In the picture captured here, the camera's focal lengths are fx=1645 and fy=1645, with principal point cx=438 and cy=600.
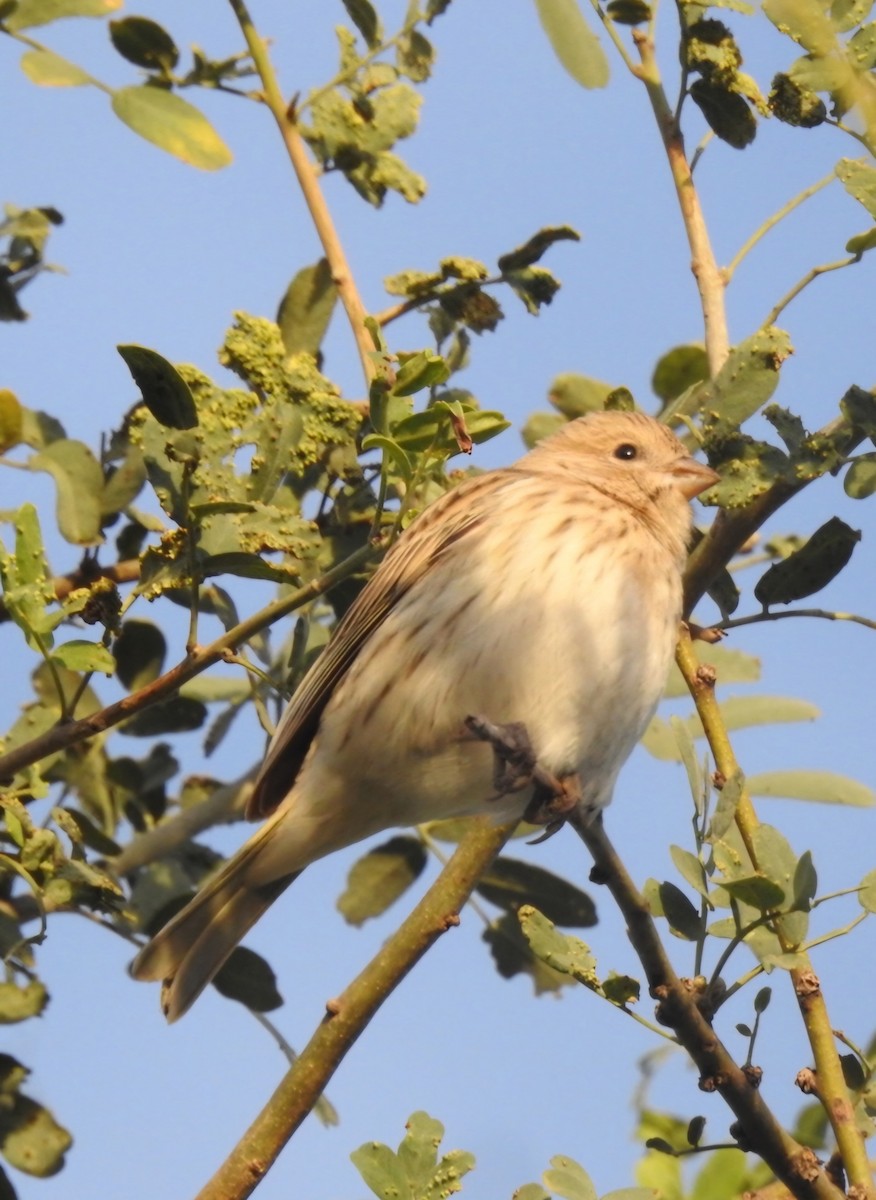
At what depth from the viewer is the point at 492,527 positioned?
14.0 ft

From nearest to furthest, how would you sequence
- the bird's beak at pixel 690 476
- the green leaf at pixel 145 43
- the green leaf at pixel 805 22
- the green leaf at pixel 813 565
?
1. the green leaf at pixel 805 22
2. the green leaf at pixel 813 565
3. the green leaf at pixel 145 43
4. the bird's beak at pixel 690 476

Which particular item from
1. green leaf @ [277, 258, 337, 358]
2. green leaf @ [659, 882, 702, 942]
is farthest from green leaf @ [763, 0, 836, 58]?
green leaf @ [277, 258, 337, 358]

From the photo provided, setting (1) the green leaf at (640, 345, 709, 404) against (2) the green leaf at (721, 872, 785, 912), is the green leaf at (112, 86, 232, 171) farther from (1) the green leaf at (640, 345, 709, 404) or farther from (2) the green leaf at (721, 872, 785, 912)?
(2) the green leaf at (721, 872, 785, 912)

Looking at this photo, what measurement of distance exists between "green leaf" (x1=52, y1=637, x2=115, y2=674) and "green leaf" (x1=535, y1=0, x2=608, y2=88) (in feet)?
5.65

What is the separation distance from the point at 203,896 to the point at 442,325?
1456 millimetres

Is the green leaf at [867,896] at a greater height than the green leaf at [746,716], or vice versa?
the green leaf at [746,716]

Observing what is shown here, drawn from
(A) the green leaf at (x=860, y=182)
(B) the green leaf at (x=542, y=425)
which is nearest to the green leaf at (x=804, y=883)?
(A) the green leaf at (x=860, y=182)

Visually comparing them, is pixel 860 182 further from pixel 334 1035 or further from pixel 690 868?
pixel 334 1035

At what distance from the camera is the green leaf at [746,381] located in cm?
309

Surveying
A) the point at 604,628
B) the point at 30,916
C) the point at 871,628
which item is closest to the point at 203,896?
the point at 30,916

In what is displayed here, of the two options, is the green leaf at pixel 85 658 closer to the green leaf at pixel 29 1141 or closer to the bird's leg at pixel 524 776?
the bird's leg at pixel 524 776

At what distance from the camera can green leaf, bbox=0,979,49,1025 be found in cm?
352

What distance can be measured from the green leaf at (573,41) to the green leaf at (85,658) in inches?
67.8

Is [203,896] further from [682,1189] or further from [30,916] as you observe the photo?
[682,1189]
